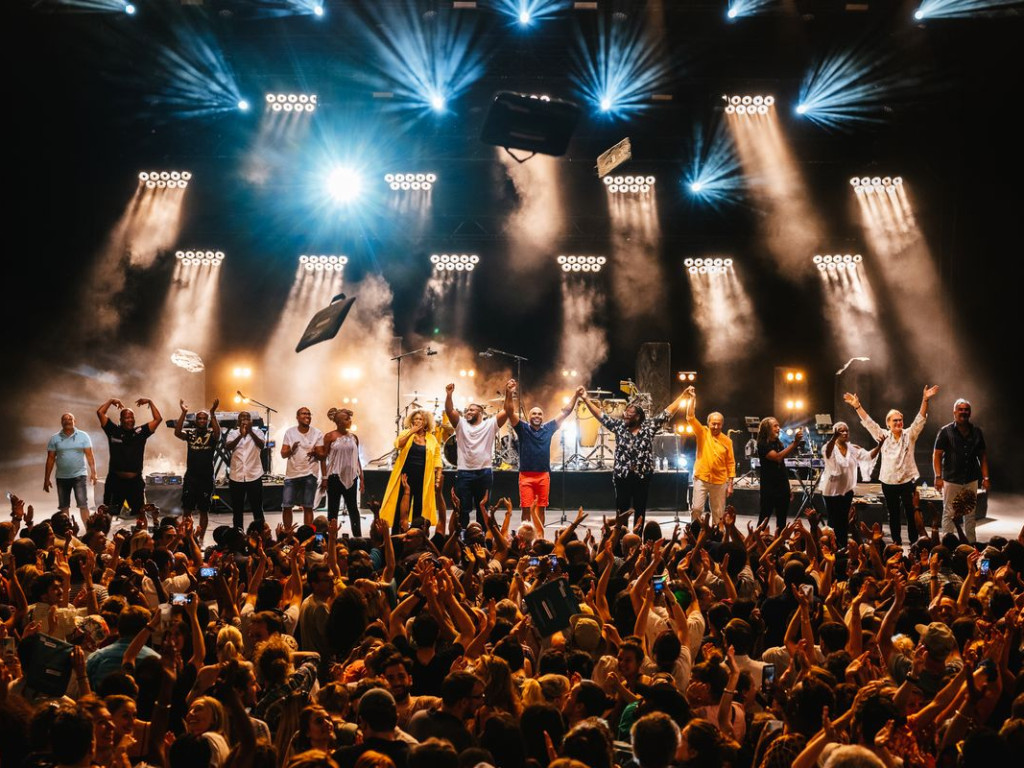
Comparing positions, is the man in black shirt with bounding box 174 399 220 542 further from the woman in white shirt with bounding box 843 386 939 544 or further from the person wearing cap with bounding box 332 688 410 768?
the person wearing cap with bounding box 332 688 410 768

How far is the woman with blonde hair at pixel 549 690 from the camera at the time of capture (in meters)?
3.66

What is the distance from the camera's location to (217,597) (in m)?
5.10

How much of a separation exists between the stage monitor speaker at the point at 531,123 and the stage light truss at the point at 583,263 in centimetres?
1027

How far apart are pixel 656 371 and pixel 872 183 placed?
230 inches

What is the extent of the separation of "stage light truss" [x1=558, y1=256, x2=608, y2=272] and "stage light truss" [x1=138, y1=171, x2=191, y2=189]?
320 inches

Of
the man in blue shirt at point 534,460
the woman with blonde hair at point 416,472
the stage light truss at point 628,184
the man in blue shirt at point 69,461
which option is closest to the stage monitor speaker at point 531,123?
the man in blue shirt at point 534,460

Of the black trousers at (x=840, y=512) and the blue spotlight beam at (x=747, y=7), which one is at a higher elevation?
the blue spotlight beam at (x=747, y=7)

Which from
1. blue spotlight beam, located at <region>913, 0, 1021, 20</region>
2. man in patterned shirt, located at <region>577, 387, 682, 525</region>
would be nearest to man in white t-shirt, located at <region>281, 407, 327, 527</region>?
man in patterned shirt, located at <region>577, 387, 682, 525</region>

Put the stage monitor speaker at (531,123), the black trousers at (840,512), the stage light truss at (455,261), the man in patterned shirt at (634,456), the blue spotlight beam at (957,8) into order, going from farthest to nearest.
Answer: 1. the stage light truss at (455,261)
2. the blue spotlight beam at (957,8)
3. the man in patterned shirt at (634,456)
4. the black trousers at (840,512)
5. the stage monitor speaker at (531,123)

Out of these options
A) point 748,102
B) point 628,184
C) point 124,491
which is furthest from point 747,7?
point 124,491

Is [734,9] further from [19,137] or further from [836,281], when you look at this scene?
[19,137]

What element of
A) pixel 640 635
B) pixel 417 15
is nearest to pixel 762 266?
pixel 417 15

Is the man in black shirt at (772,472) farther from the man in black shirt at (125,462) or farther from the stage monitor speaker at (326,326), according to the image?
the man in black shirt at (125,462)

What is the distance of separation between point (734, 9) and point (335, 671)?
547 inches
